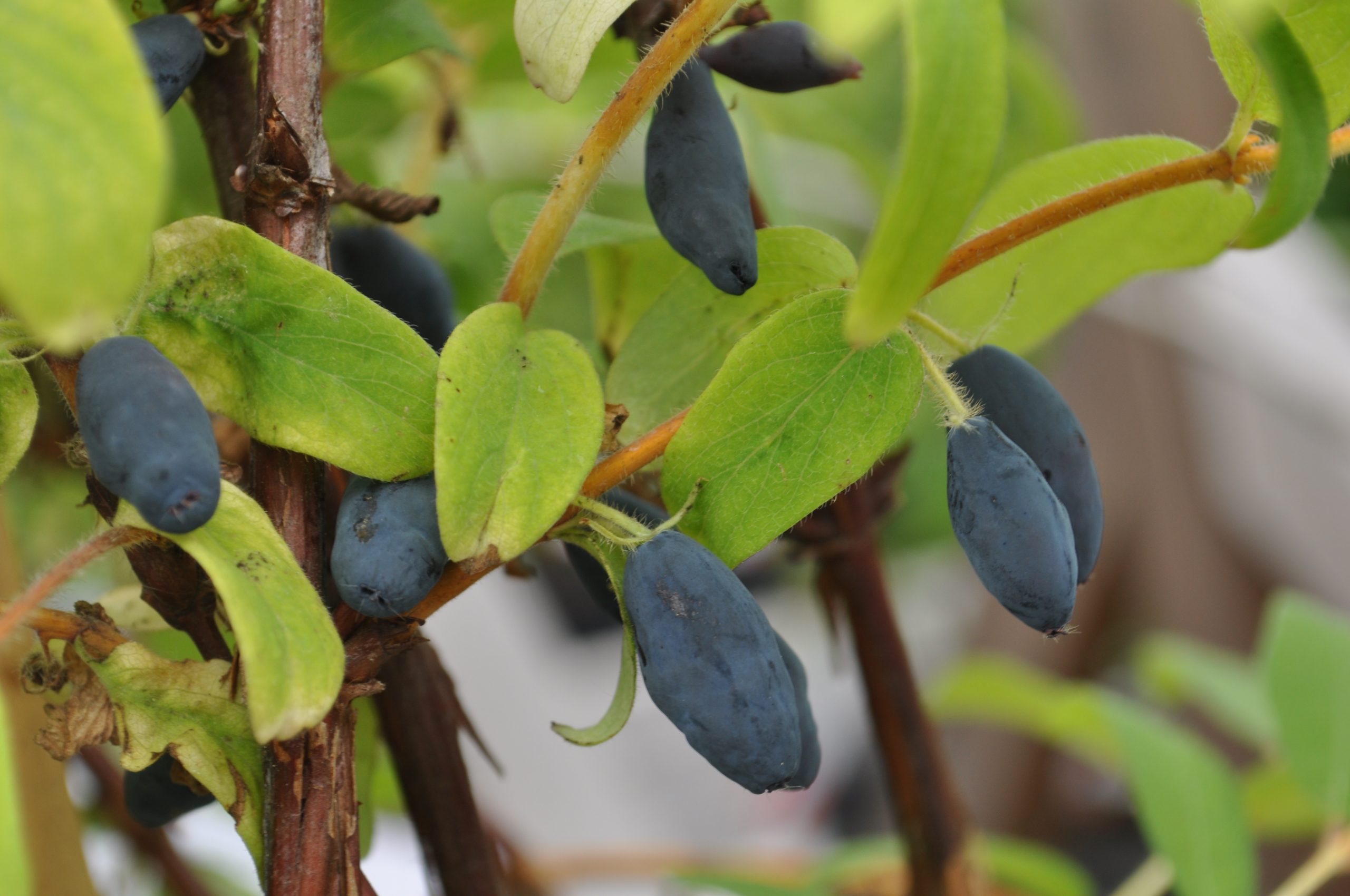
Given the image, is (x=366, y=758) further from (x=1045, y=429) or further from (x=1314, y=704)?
(x=1314, y=704)

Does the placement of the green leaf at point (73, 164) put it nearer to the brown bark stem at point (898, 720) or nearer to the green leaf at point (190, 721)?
the green leaf at point (190, 721)

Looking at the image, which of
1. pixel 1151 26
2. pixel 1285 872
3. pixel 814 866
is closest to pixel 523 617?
pixel 814 866

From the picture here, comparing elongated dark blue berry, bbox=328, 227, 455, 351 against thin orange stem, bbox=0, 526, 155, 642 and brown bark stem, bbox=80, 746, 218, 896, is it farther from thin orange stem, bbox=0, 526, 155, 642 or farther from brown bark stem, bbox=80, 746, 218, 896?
brown bark stem, bbox=80, 746, 218, 896

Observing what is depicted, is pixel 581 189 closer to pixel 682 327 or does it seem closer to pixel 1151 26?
pixel 682 327

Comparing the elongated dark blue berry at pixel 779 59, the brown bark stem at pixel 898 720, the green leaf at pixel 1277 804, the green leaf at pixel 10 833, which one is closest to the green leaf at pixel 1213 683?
the green leaf at pixel 1277 804

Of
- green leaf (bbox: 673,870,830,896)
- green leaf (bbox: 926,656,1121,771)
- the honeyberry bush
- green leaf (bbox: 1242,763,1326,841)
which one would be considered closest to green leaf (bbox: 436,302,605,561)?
the honeyberry bush
